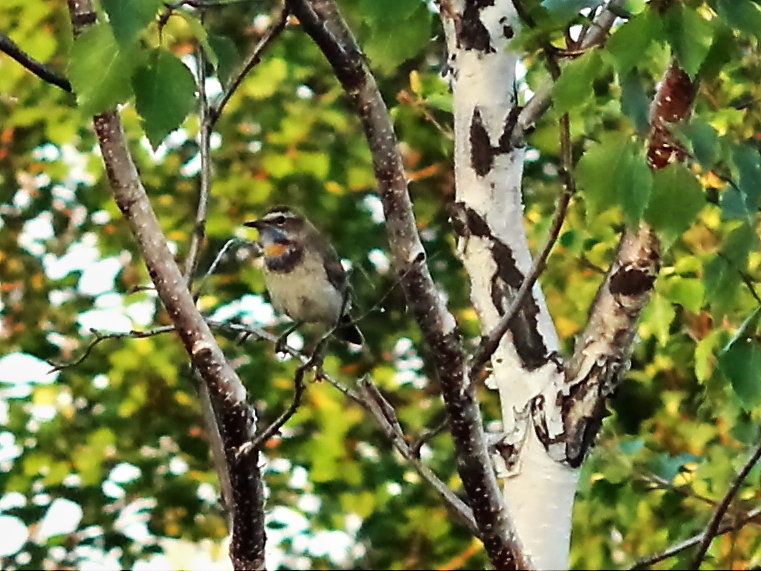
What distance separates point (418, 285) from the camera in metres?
1.32

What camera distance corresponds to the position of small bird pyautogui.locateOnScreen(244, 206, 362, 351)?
8.61ft

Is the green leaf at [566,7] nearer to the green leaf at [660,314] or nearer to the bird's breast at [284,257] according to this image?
the green leaf at [660,314]

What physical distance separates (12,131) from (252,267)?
786 millimetres

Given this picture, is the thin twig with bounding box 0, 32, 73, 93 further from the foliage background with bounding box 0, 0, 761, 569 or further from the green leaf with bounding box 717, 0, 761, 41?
the foliage background with bounding box 0, 0, 761, 569

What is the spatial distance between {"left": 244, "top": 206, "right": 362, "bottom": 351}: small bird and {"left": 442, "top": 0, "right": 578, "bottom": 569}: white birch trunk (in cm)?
92

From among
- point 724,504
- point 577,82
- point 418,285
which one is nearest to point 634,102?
point 577,82

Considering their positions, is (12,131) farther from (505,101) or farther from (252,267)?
(505,101)

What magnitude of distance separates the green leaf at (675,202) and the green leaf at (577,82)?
10cm

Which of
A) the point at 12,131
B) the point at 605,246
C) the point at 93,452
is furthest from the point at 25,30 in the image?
the point at 605,246

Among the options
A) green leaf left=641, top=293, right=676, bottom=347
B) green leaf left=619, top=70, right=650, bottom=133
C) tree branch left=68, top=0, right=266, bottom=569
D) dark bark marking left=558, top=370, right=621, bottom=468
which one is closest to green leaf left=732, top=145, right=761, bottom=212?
green leaf left=619, top=70, right=650, bottom=133

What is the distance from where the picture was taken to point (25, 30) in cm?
299

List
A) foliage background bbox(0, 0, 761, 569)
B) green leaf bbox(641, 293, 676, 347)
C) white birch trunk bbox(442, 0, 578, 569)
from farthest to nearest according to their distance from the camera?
foliage background bbox(0, 0, 761, 569)
green leaf bbox(641, 293, 676, 347)
white birch trunk bbox(442, 0, 578, 569)

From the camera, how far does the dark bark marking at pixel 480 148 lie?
5.49ft

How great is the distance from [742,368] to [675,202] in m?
0.43
